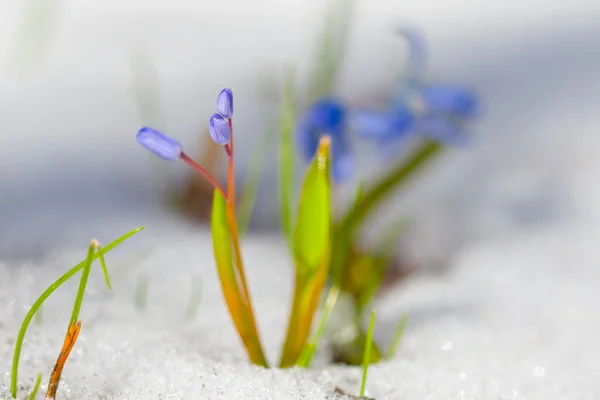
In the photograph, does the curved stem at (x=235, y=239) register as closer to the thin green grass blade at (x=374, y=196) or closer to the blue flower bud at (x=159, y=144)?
the blue flower bud at (x=159, y=144)

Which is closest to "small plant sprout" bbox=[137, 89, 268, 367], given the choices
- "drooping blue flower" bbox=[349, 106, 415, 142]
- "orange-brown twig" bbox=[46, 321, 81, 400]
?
"orange-brown twig" bbox=[46, 321, 81, 400]

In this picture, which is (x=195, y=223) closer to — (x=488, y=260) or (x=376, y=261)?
(x=376, y=261)

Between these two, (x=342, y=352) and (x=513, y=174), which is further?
(x=513, y=174)

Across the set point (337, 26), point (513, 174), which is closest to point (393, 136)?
point (513, 174)

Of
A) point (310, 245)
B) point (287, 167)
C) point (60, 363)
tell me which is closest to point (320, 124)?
point (287, 167)

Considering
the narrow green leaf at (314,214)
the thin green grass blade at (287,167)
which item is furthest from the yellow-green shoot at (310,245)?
the thin green grass blade at (287,167)

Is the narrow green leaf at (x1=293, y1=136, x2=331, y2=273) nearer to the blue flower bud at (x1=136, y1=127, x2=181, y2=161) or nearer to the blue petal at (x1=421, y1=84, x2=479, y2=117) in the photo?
the blue flower bud at (x1=136, y1=127, x2=181, y2=161)

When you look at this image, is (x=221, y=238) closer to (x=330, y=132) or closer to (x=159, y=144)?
(x=159, y=144)
